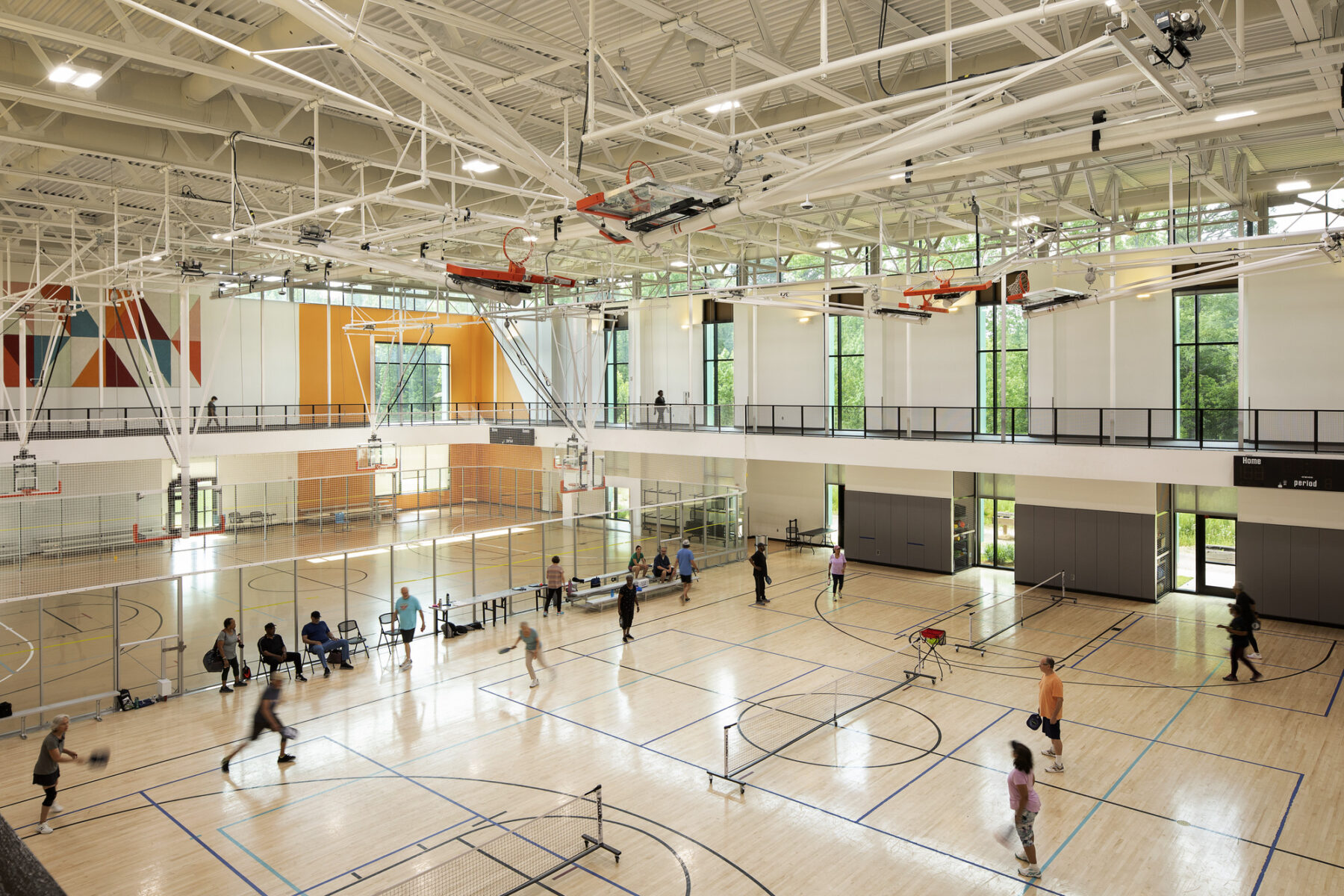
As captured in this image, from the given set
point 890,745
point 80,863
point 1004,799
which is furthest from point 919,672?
point 80,863

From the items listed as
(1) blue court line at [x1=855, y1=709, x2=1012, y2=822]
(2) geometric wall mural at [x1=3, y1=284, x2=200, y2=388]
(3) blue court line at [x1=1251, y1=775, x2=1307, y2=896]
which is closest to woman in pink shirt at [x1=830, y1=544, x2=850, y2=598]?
(1) blue court line at [x1=855, y1=709, x2=1012, y2=822]

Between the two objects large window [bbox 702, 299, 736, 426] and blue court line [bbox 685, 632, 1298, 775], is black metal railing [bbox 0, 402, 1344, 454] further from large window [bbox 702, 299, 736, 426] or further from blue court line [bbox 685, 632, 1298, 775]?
blue court line [bbox 685, 632, 1298, 775]

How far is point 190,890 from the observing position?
8984mm

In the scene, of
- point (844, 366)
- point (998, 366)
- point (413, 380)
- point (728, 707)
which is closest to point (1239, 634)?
point (728, 707)

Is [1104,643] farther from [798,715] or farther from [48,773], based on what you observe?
[48,773]

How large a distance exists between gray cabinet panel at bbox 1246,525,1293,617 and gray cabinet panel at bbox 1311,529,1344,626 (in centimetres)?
62

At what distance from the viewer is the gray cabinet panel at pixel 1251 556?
2006 cm

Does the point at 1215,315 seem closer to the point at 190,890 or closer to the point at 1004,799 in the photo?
the point at 1004,799

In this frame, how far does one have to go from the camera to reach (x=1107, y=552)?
2225 centimetres

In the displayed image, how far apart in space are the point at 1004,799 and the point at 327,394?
110ft

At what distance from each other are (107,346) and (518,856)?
99.0 feet

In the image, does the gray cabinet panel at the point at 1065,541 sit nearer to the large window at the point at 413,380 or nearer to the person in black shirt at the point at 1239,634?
the person in black shirt at the point at 1239,634

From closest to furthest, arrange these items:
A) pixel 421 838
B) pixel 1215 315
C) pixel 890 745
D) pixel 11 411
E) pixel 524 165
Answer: pixel 524 165, pixel 421 838, pixel 890 745, pixel 1215 315, pixel 11 411

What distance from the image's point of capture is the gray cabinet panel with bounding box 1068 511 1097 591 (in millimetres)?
22491
